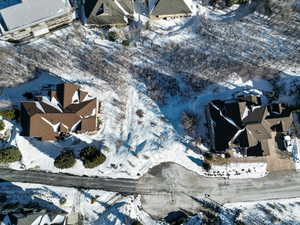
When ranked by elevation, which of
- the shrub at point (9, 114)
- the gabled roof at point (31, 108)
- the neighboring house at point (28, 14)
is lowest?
the shrub at point (9, 114)

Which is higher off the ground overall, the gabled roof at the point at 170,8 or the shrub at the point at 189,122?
the gabled roof at the point at 170,8

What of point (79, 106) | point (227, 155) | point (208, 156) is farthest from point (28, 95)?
point (227, 155)

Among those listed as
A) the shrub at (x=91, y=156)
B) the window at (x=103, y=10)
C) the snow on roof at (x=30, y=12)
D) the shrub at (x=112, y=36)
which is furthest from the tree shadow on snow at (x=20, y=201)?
the window at (x=103, y=10)

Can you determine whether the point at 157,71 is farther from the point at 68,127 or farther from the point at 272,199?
the point at 272,199

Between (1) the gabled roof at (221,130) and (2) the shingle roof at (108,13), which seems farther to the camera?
(2) the shingle roof at (108,13)

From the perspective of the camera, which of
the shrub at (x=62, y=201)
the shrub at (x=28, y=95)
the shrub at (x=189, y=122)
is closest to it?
the shrub at (x=62, y=201)

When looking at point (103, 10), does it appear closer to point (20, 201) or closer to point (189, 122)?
point (189, 122)

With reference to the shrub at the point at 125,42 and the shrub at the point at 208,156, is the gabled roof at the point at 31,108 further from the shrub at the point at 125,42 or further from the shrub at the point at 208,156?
the shrub at the point at 208,156
